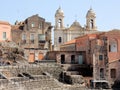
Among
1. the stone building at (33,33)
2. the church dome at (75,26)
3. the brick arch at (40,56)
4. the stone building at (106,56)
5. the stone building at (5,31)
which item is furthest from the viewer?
the church dome at (75,26)

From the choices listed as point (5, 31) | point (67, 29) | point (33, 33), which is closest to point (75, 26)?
point (67, 29)

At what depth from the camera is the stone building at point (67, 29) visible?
270ft

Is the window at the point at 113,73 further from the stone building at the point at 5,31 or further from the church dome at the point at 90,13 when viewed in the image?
the church dome at the point at 90,13

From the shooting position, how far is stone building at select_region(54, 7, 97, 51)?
82375 millimetres

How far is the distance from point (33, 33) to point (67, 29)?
13.8 m

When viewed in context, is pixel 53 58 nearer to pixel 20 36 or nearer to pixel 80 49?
pixel 80 49

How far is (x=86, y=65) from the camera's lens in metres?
59.3

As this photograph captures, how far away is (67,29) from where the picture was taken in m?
82.3

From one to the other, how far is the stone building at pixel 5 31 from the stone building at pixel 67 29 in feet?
66.2

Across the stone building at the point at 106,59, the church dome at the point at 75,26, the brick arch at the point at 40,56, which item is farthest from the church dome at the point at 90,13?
the stone building at the point at 106,59

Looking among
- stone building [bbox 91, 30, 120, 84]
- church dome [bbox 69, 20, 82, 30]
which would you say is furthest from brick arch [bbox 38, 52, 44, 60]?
church dome [bbox 69, 20, 82, 30]

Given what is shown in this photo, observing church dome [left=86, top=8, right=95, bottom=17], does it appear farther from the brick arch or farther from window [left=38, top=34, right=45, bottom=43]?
the brick arch

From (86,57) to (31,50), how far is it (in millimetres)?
9988

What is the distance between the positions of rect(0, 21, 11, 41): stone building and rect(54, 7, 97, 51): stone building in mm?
20182
